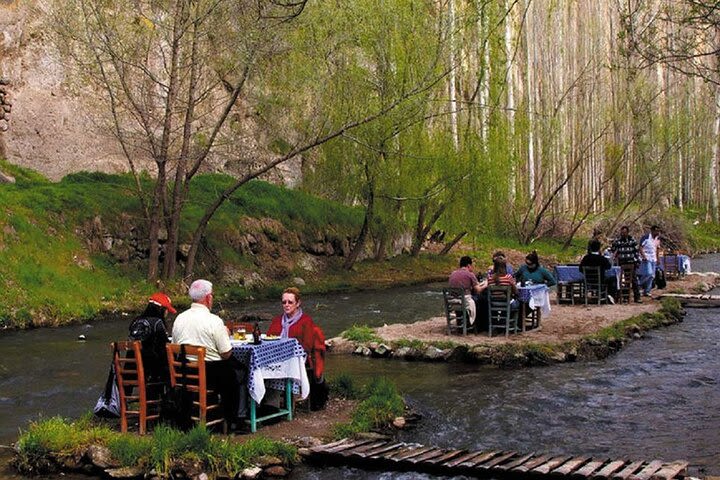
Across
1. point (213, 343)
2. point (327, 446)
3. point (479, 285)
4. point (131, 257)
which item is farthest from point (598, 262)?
point (131, 257)

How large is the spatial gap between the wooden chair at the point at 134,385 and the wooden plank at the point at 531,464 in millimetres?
3907

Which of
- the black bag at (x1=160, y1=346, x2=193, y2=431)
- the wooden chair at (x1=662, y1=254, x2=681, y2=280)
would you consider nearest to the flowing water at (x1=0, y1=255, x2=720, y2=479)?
the black bag at (x1=160, y1=346, x2=193, y2=431)

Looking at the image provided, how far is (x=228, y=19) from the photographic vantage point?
22.4m

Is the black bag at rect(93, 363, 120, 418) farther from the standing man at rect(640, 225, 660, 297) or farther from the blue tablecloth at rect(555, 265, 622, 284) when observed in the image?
the standing man at rect(640, 225, 660, 297)

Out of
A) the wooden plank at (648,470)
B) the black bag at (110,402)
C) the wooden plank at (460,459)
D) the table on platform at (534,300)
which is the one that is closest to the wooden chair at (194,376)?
the black bag at (110,402)

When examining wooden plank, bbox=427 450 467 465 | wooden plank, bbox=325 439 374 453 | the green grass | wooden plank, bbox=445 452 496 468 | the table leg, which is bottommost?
wooden plank, bbox=445 452 496 468

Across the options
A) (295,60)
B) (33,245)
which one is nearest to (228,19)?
(295,60)

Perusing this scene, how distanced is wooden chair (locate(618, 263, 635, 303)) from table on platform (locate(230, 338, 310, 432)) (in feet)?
41.1

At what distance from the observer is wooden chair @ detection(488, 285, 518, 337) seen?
1495 centimetres

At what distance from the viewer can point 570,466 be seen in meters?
7.39

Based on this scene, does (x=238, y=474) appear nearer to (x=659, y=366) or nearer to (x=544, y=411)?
(x=544, y=411)

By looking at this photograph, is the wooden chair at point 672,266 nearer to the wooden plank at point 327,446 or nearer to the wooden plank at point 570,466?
the wooden plank at point 570,466

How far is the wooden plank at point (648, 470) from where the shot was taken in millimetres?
7003

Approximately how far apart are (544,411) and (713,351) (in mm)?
5741
